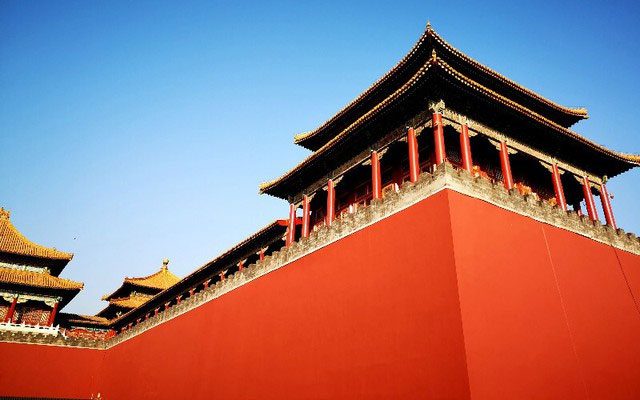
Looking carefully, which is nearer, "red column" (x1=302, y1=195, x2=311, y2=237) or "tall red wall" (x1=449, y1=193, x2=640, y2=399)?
"tall red wall" (x1=449, y1=193, x2=640, y2=399)

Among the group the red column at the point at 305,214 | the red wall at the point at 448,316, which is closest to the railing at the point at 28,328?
the red wall at the point at 448,316

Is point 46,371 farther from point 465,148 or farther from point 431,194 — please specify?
point 465,148

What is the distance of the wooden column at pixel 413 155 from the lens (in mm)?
8935

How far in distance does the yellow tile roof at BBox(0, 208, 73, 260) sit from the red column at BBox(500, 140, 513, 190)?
76.9ft

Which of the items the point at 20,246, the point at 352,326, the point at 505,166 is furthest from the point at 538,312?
the point at 20,246

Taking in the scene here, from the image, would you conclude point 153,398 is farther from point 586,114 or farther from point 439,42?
point 586,114

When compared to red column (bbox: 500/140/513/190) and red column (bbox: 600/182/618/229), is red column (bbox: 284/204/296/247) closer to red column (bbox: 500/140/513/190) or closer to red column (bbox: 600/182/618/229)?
red column (bbox: 500/140/513/190)

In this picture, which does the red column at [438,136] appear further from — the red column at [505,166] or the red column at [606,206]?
the red column at [606,206]

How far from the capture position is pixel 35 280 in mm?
22203

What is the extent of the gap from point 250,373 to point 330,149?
235 inches

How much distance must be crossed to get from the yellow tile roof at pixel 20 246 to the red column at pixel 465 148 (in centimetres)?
2306

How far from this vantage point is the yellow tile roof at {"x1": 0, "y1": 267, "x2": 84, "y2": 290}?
21.3 meters

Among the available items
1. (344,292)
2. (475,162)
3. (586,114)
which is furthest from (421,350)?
(586,114)

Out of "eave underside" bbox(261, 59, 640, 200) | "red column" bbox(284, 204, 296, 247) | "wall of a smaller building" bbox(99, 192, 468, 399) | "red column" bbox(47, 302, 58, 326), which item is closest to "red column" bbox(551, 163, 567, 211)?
"eave underside" bbox(261, 59, 640, 200)
